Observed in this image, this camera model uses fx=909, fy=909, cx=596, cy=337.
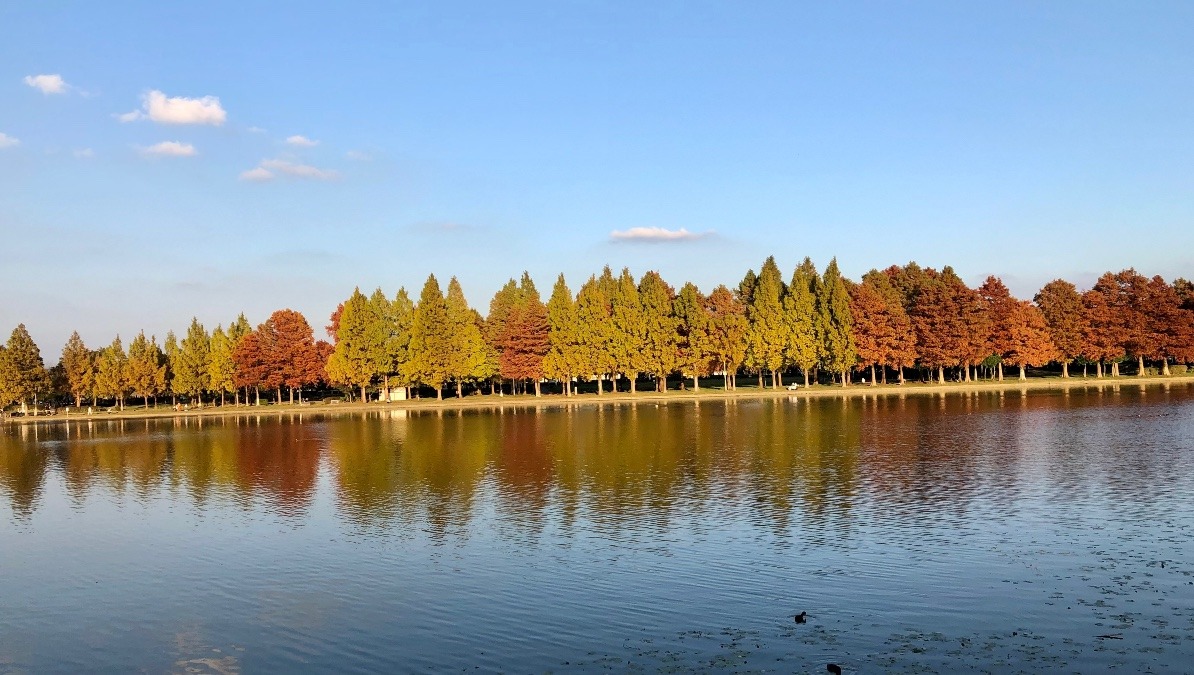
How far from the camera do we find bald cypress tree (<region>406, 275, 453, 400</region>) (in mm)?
98562

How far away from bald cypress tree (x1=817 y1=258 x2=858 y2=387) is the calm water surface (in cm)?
5327

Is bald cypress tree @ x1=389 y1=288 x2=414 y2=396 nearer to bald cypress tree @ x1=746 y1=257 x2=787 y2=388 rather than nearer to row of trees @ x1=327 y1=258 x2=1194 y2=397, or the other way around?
row of trees @ x1=327 y1=258 x2=1194 y2=397

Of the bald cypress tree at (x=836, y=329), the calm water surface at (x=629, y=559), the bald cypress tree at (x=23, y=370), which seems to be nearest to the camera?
the calm water surface at (x=629, y=559)

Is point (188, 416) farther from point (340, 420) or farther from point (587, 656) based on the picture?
point (587, 656)

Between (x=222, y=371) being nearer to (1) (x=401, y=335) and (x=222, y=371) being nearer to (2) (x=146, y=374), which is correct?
(2) (x=146, y=374)

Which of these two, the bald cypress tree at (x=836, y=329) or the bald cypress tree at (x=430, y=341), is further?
the bald cypress tree at (x=430, y=341)

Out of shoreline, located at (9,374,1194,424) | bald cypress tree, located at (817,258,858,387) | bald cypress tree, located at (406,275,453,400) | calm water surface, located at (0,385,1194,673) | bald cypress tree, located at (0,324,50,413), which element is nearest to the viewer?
calm water surface, located at (0,385,1194,673)

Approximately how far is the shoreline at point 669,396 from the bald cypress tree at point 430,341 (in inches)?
115

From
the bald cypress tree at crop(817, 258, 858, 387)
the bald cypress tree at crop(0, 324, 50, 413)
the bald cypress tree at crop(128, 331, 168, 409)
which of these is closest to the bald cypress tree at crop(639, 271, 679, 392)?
the bald cypress tree at crop(817, 258, 858, 387)

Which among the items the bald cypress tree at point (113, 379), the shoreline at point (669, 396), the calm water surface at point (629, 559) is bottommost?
the calm water surface at point (629, 559)

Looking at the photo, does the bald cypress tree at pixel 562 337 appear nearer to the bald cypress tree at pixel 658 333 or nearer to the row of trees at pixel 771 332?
the row of trees at pixel 771 332

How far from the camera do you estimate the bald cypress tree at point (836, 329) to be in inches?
3802

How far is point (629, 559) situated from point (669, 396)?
7264 cm

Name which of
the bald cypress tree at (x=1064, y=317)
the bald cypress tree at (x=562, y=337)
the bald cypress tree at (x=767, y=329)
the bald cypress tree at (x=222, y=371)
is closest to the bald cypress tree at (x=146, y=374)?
the bald cypress tree at (x=222, y=371)
